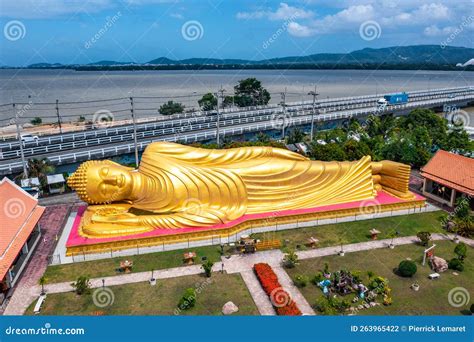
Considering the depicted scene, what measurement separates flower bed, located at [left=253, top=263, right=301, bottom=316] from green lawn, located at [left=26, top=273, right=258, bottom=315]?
61 centimetres

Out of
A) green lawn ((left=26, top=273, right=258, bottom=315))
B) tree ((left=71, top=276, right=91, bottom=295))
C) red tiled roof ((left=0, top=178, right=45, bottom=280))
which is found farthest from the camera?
red tiled roof ((left=0, top=178, right=45, bottom=280))

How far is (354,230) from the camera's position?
1698 centimetres

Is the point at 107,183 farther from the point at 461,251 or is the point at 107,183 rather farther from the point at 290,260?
the point at 461,251

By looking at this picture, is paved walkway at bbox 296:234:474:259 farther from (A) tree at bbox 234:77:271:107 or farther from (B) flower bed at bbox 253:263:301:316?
(A) tree at bbox 234:77:271:107

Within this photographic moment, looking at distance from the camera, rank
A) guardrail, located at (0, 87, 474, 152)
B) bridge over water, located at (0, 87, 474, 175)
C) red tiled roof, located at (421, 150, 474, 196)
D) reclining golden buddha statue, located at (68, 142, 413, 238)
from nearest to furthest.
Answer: reclining golden buddha statue, located at (68, 142, 413, 238) → red tiled roof, located at (421, 150, 474, 196) → bridge over water, located at (0, 87, 474, 175) → guardrail, located at (0, 87, 474, 152)

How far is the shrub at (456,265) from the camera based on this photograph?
1376 centimetres

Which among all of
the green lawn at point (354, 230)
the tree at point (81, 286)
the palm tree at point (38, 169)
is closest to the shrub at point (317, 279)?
the green lawn at point (354, 230)

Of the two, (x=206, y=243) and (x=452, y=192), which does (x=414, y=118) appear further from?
(x=206, y=243)

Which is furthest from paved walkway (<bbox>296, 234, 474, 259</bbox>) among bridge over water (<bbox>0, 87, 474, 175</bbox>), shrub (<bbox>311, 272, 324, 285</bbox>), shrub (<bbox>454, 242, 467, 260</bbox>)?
bridge over water (<bbox>0, 87, 474, 175</bbox>)

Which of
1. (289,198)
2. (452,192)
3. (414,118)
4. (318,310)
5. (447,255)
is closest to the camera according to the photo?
(318,310)

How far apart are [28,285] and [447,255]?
577 inches

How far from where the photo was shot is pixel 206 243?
51.8 feet

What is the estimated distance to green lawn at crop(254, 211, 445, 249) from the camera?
16.1 metres

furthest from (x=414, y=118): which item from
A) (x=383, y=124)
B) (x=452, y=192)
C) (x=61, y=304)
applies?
(x=61, y=304)
